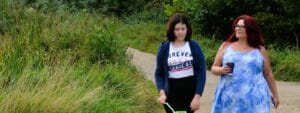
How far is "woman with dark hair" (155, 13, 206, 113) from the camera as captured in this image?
18.3 ft

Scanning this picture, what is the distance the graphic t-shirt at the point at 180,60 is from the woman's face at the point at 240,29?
0.44 metres

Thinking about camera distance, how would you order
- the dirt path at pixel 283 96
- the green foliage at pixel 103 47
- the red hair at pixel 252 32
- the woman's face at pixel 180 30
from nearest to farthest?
1. the red hair at pixel 252 32
2. the woman's face at pixel 180 30
3. the dirt path at pixel 283 96
4. the green foliage at pixel 103 47

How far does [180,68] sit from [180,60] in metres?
0.09

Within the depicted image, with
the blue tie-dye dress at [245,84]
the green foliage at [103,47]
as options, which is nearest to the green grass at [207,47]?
the green foliage at [103,47]

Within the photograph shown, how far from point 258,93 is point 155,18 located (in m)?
20.8

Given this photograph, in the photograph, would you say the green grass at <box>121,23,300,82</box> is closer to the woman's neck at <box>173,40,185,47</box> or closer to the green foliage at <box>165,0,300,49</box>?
the green foliage at <box>165,0,300,49</box>

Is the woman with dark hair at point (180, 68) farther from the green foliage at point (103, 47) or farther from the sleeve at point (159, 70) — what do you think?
the green foliage at point (103, 47)

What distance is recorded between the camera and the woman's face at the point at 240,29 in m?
5.44

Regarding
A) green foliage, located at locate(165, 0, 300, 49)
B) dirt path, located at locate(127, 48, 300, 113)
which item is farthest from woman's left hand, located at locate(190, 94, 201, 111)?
green foliage, located at locate(165, 0, 300, 49)

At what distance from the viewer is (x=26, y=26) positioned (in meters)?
10.8

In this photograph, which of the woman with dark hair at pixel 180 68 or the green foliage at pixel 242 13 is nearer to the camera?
the woman with dark hair at pixel 180 68

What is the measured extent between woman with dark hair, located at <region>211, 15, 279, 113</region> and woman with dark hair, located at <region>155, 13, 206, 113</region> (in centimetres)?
19

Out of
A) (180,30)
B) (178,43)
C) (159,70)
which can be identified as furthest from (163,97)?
(180,30)

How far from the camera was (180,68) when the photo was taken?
18.6 ft
